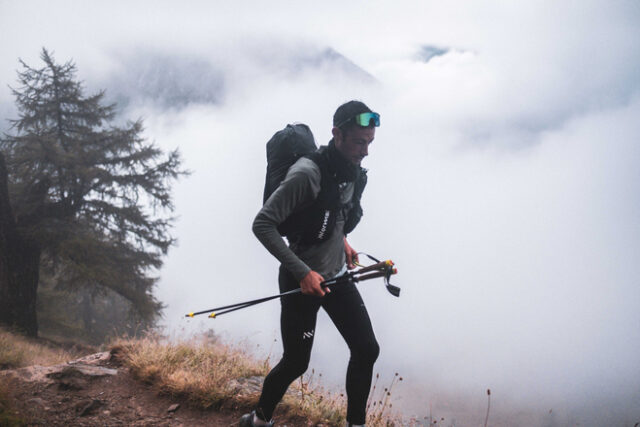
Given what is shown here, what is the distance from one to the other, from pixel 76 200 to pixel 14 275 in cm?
344

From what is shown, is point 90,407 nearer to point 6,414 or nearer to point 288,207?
point 6,414

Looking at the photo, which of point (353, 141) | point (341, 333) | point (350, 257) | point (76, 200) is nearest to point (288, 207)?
point (353, 141)

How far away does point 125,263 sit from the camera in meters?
14.1

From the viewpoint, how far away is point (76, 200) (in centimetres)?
1427

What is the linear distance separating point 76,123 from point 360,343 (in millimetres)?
17169

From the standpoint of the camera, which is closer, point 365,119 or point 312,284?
point 312,284

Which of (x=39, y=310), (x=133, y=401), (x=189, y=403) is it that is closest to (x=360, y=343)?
(x=189, y=403)

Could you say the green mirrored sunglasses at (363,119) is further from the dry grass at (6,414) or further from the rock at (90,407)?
the rock at (90,407)

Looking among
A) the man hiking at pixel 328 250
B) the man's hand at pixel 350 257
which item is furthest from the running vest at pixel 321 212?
the man's hand at pixel 350 257

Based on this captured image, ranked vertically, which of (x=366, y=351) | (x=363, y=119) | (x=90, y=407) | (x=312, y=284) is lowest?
(x=90, y=407)

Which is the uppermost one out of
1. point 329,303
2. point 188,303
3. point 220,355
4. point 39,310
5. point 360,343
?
point 329,303

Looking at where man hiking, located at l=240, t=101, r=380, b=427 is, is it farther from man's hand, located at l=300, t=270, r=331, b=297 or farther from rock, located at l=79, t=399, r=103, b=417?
rock, located at l=79, t=399, r=103, b=417

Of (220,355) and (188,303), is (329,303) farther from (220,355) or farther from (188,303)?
(188,303)

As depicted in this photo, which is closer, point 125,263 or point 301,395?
point 301,395
